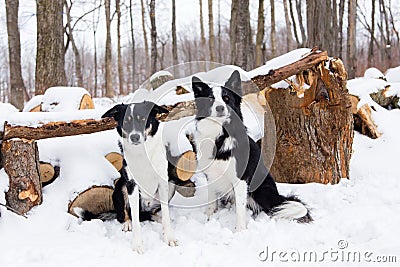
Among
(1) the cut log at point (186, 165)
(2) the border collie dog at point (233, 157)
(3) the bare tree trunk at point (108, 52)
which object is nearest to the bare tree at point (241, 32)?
(1) the cut log at point (186, 165)

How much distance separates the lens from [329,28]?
653 cm

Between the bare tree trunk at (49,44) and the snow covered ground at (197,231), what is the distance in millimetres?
2903

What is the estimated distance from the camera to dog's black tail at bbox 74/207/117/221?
373 centimetres

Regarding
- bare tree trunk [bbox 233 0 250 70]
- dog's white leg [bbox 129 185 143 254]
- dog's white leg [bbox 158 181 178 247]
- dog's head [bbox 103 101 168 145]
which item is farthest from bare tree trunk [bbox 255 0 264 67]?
dog's white leg [bbox 129 185 143 254]

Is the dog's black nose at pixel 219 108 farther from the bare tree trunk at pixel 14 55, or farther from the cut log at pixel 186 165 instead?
the bare tree trunk at pixel 14 55

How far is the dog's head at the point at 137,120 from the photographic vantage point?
3.15 m

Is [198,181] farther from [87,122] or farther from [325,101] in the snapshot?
[325,101]

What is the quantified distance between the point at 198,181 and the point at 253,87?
1257mm

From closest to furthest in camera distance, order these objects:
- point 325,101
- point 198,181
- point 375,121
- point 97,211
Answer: point 97,211 < point 198,181 < point 325,101 < point 375,121

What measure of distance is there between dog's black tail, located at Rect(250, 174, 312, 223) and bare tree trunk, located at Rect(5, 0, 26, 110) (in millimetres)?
8246

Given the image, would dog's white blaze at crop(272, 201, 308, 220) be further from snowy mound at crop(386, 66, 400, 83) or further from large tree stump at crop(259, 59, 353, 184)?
snowy mound at crop(386, 66, 400, 83)

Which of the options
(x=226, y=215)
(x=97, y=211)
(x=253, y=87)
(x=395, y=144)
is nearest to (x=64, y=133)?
(x=97, y=211)

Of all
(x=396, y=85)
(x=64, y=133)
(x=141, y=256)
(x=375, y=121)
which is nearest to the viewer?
(x=141, y=256)

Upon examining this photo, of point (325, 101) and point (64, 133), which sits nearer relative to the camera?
point (64, 133)
